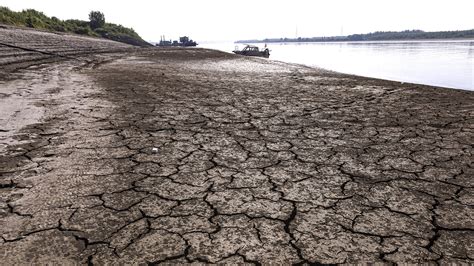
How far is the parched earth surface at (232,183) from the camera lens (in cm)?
180

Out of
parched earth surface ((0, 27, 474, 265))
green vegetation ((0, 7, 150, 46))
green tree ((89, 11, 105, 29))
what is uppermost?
green tree ((89, 11, 105, 29))

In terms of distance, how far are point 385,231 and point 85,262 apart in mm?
1718

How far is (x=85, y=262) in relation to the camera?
1.65 meters

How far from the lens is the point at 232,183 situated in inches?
103

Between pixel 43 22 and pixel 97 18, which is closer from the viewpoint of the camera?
pixel 43 22

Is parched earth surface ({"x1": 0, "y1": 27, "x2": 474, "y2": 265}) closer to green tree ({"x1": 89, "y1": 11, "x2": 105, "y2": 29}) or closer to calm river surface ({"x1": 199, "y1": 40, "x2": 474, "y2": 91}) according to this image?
calm river surface ({"x1": 199, "y1": 40, "x2": 474, "y2": 91})

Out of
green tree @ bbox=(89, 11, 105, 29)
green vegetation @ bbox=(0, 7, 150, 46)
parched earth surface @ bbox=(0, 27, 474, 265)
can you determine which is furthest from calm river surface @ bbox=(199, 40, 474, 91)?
green tree @ bbox=(89, 11, 105, 29)

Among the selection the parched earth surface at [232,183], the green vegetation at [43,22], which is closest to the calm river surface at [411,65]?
the parched earth surface at [232,183]

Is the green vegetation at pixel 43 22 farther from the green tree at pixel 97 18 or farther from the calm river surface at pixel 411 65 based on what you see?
the calm river surface at pixel 411 65

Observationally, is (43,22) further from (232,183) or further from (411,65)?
(411,65)

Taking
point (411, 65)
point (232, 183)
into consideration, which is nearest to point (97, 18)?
point (411, 65)

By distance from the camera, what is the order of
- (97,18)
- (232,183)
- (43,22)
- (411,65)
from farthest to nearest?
(97,18) < (411,65) < (43,22) < (232,183)

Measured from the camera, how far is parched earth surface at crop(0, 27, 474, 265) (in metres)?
1.80

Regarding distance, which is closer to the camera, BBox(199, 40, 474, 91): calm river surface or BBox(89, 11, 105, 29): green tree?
BBox(199, 40, 474, 91): calm river surface
